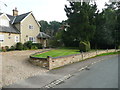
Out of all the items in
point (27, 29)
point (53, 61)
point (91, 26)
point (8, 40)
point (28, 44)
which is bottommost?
point (53, 61)

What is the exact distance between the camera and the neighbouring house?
1761 cm

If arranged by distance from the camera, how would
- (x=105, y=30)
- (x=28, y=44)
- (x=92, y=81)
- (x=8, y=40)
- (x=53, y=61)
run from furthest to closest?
(x=105, y=30) → (x=28, y=44) → (x=8, y=40) → (x=53, y=61) → (x=92, y=81)

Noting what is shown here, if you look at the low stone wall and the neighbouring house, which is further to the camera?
the neighbouring house

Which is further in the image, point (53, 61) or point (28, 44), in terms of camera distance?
point (28, 44)

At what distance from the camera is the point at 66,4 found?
23672 mm

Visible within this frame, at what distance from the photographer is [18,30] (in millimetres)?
19969

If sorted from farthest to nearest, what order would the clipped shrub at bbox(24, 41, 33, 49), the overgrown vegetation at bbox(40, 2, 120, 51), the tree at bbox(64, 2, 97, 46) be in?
the overgrown vegetation at bbox(40, 2, 120, 51) < the tree at bbox(64, 2, 97, 46) < the clipped shrub at bbox(24, 41, 33, 49)

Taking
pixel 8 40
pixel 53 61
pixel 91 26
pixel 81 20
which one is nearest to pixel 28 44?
pixel 8 40

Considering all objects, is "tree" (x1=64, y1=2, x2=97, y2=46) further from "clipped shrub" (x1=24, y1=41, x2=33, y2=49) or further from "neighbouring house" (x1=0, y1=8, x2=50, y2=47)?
"clipped shrub" (x1=24, y1=41, x2=33, y2=49)

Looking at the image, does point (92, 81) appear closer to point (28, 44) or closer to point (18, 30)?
point (28, 44)

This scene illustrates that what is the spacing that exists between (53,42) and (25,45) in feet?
33.2

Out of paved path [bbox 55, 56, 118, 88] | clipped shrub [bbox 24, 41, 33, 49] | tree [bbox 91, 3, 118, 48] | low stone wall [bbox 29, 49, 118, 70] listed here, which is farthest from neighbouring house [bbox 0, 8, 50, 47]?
paved path [bbox 55, 56, 118, 88]

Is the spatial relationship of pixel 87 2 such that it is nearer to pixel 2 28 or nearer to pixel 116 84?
pixel 2 28

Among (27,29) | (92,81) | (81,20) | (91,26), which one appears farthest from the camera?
(27,29)
